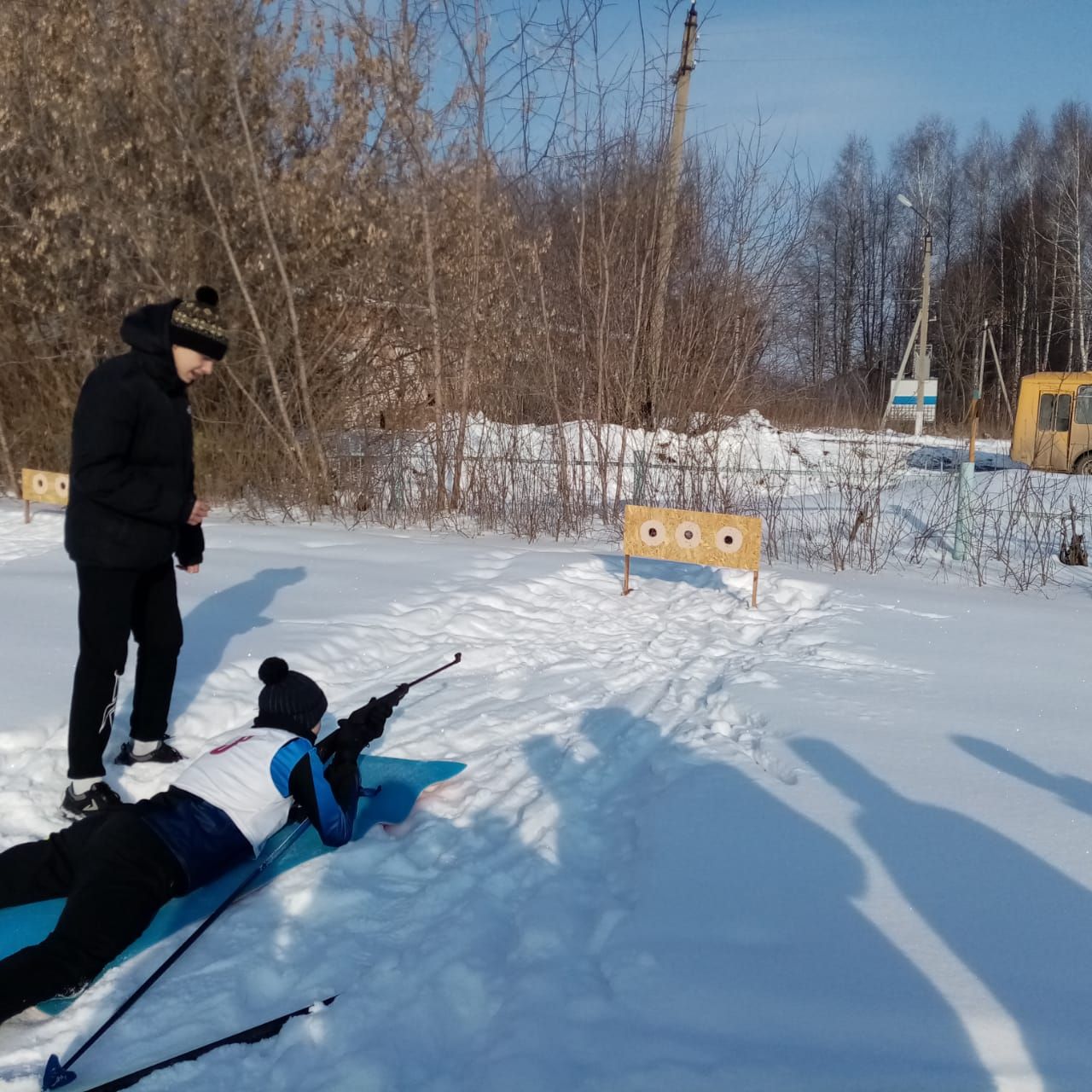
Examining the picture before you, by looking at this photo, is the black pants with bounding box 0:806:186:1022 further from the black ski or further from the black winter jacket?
the black winter jacket

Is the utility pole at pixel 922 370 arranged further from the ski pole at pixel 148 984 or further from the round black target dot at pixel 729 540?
the ski pole at pixel 148 984

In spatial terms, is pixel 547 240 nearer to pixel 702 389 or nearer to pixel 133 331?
pixel 702 389

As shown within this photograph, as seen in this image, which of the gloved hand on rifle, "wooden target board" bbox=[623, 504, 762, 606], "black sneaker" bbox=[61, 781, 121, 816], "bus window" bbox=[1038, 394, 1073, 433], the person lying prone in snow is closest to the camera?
the person lying prone in snow

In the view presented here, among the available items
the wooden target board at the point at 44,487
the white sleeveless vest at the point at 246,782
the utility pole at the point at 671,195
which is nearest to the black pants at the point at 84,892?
the white sleeveless vest at the point at 246,782

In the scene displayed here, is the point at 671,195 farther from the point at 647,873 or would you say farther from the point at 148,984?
the point at 148,984

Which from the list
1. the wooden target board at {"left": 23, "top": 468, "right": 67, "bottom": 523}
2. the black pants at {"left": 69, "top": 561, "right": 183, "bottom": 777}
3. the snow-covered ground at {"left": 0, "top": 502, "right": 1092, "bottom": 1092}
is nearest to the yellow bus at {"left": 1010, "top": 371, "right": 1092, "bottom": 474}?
the snow-covered ground at {"left": 0, "top": 502, "right": 1092, "bottom": 1092}

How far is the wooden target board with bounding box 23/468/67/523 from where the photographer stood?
29.2 feet

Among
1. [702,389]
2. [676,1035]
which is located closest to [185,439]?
[676,1035]

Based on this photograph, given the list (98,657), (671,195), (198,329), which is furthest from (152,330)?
(671,195)

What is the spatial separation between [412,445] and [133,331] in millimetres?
8088

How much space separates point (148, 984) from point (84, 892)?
0.29m

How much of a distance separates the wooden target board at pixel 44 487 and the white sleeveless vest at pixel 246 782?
6.90m

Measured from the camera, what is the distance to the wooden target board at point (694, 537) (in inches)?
267

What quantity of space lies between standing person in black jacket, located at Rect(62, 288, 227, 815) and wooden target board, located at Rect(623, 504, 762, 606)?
4121mm
